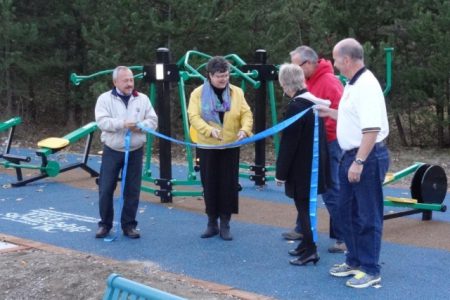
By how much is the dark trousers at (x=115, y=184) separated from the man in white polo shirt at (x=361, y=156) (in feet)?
7.86

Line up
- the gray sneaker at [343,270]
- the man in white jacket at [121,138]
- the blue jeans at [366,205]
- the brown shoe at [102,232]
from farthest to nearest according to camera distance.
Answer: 1. the brown shoe at [102,232]
2. the man in white jacket at [121,138]
3. the gray sneaker at [343,270]
4. the blue jeans at [366,205]

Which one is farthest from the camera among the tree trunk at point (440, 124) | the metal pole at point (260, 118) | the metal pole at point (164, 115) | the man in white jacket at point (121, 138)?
the tree trunk at point (440, 124)

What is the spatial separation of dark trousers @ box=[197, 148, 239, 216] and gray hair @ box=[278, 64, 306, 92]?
1.28 m

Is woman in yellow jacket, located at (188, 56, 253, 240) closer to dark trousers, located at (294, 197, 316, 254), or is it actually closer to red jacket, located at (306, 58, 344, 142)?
red jacket, located at (306, 58, 344, 142)

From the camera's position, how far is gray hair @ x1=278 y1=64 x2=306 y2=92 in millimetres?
5797

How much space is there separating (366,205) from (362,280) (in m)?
0.57

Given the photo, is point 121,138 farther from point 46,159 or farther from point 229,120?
point 46,159

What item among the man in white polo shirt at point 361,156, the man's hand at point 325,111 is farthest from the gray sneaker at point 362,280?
the man's hand at point 325,111

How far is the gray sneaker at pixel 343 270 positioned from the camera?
5.64m

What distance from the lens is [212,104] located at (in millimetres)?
6801

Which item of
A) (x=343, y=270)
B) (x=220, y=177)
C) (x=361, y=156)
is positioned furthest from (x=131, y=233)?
(x=361, y=156)

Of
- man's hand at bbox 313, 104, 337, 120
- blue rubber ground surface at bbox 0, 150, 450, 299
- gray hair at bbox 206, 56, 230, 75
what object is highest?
gray hair at bbox 206, 56, 230, 75

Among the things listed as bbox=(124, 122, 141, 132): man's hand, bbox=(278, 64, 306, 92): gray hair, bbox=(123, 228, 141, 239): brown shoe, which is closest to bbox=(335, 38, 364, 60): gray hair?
bbox=(278, 64, 306, 92): gray hair

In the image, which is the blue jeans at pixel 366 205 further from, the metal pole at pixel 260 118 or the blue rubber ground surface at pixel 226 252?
the metal pole at pixel 260 118
